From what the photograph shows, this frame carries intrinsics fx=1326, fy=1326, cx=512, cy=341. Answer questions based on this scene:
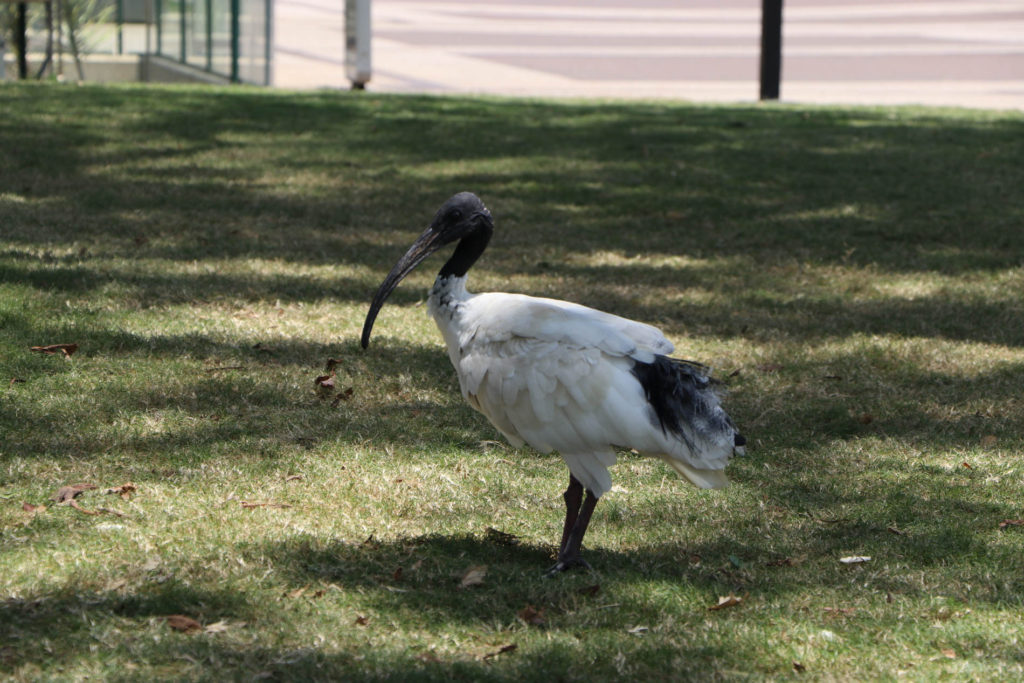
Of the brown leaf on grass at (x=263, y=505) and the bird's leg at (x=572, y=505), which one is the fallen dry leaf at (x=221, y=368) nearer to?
the brown leaf on grass at (x=263, y=505)

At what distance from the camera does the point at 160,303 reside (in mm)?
7328

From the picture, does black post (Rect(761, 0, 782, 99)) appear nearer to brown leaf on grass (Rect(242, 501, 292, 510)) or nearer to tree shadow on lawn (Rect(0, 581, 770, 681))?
brown leaf on grass (Rect(242, 501, 292, 510))

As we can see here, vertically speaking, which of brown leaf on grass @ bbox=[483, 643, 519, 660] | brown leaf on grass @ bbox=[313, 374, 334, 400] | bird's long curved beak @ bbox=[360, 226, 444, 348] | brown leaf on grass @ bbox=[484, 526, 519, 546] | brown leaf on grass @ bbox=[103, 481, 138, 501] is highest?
bird's long curved beak @ bbox=[360, 226, 444, 348]

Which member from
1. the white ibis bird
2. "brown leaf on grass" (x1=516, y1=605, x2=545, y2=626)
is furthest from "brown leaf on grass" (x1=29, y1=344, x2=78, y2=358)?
"brown leaf on grass" (x1=516, y1=605, x2=545, y2=626)

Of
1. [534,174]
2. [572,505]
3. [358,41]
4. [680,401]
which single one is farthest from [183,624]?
[358,41]

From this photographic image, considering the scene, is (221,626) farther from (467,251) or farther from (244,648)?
(467,251)

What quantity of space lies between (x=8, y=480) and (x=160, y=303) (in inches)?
98.3

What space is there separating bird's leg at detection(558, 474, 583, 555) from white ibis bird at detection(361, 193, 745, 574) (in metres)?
0.01

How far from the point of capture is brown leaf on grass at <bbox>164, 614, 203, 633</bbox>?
3.86m

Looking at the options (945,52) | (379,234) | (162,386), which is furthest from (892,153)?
(945,52)

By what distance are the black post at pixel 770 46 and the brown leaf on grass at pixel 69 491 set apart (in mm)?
11503

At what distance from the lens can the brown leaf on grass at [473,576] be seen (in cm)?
429

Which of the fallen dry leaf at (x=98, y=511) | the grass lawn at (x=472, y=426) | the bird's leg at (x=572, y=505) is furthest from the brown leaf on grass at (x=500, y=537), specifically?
the fallen dry leaf at (x=98, y=511)

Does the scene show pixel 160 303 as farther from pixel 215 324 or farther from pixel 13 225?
pixel 13 225
